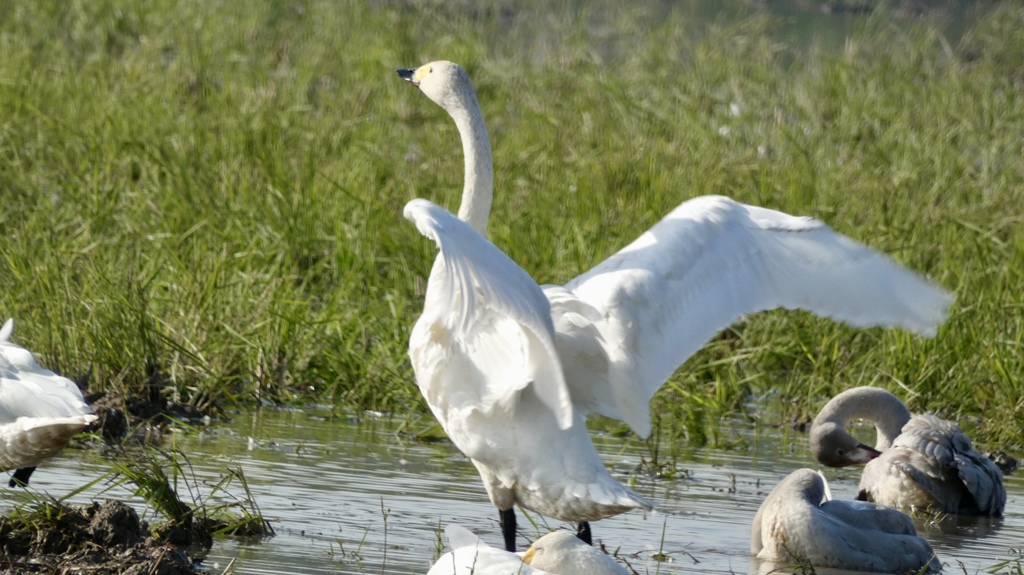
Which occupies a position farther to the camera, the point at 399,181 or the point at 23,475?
the point at 399,181

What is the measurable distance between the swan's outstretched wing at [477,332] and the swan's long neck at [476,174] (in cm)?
73

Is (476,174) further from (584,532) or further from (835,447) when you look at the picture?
(835,447)

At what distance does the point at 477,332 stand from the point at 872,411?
2.59m

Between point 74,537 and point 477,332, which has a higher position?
point 477,332

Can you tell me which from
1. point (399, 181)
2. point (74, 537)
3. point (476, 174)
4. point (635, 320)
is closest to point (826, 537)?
point (635, 320)

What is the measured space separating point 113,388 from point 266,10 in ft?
28.9

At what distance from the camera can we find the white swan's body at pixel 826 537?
5402 millimetres

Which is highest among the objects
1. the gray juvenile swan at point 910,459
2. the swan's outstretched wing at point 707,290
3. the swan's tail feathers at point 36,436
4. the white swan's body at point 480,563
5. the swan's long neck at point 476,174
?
the swan's long neck at point 476,174

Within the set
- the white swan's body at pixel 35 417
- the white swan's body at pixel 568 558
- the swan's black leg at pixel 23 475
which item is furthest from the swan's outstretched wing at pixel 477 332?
the swan's black leg at pixel 23 475

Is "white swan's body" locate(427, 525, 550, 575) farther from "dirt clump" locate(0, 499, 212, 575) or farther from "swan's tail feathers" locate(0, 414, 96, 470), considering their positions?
"swan's tail feathers" locate(0, 414, 96, 470)

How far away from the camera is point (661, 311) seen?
4832 mm

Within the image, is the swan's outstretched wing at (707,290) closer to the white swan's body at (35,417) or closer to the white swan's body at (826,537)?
the white swan's body at (826,537)

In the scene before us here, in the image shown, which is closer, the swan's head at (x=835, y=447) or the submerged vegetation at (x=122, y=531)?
the submerged vegetation at (x=122, y=531)

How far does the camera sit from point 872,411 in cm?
683
